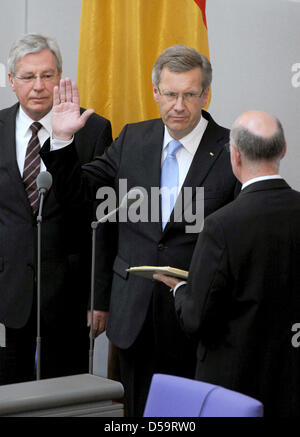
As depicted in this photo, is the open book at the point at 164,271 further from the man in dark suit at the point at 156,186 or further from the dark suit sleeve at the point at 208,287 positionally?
the man in dark suit at the point at 156,186

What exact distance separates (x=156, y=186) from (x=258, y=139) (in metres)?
0.80

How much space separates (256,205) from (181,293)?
0.40 meters

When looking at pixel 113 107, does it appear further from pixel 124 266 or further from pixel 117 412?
pixel 117 412

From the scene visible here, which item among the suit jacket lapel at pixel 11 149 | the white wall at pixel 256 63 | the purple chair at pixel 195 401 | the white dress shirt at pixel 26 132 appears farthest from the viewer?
the white wall at pixel 256 63

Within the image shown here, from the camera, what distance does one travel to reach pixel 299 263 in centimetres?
264

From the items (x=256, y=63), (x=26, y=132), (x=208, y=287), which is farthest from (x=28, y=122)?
(x=256, y=63)

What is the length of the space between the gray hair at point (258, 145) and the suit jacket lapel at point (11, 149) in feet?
4.01

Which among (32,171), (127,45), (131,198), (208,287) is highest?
(127,45)

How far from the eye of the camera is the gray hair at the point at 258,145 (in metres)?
2.66

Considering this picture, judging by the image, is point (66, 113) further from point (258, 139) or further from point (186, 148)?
point (258, 139)

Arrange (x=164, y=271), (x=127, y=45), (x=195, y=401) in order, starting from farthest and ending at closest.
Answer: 1. (x=127, y=45)
2. (x=164, y=271)
3. (x=195, y=401)

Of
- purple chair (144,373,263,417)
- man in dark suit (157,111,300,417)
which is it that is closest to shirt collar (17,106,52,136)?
man in dark suit (157,111,300,417)

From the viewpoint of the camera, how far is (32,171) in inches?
142

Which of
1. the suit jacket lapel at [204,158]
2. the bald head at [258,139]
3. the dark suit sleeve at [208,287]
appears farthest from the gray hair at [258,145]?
the suit jacket lapel at [204,158]
